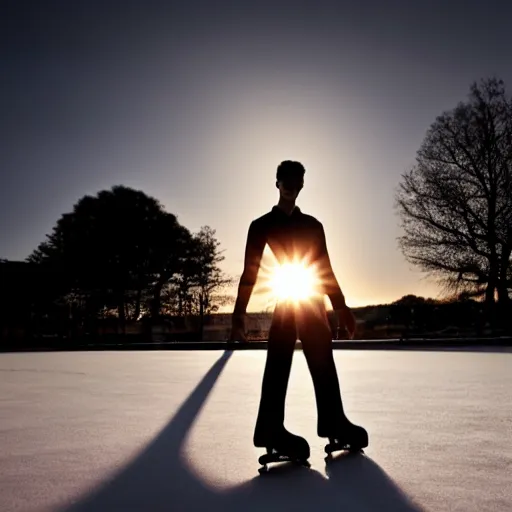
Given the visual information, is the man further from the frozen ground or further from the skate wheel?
the frozen ground

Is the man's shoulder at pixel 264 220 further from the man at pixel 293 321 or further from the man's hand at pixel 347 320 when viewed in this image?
the man's hand at pixel 347 320

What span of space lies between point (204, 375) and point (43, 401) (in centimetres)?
444

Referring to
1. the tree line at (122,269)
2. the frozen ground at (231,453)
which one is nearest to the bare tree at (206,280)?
the tree line at (122,269)

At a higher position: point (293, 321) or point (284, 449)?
point (293, 321)

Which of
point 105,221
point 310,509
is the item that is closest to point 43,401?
point 310,509

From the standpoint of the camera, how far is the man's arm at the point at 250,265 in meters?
3.85

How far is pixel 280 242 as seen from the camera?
3877 mm

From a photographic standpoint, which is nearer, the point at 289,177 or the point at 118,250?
the point at 289,177

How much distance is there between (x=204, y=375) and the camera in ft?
37.0

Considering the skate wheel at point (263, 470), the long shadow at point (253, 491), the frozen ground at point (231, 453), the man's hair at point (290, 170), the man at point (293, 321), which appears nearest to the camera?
the long shadow at point (253, 491)

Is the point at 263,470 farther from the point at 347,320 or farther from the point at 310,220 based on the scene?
the point at 310,220

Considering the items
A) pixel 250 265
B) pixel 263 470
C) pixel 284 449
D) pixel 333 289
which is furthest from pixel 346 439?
pixel 250 265

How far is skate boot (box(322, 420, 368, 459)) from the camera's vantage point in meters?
3.80

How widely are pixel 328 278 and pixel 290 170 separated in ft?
2.53
